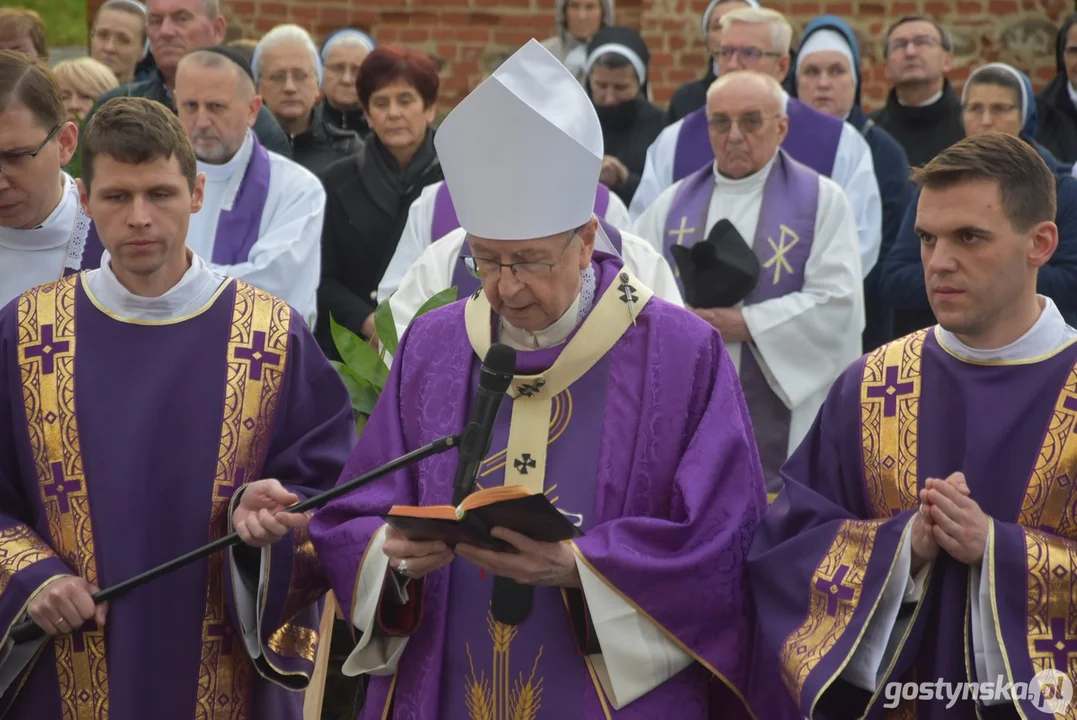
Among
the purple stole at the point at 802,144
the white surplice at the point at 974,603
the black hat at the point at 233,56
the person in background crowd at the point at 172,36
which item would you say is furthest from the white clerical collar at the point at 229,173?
the white surplice at the point at 974,603

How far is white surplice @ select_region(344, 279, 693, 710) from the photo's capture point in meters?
3.71

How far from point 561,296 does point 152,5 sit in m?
5.04

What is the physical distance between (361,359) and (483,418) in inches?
77.4

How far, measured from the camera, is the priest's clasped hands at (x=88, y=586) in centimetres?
390

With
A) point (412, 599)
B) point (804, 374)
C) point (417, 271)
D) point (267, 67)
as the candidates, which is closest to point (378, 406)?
point (412, 599)

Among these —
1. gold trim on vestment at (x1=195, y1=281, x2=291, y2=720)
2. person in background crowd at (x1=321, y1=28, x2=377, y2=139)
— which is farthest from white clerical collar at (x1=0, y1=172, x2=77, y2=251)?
person in background crowd at (x1=321, y1=28, x2=377, y2=139)

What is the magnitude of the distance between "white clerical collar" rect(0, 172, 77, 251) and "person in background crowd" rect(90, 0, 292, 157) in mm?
2857

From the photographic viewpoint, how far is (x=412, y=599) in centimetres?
386

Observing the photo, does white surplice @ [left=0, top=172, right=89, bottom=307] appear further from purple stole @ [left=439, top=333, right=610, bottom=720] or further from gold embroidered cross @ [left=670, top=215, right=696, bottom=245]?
gold embroidered cross @ [left=670, top=215, right=696, bottom=245]

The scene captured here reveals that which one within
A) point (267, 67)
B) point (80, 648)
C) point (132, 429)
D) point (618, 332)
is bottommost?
point (80, 648)

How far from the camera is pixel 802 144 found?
7609 mm

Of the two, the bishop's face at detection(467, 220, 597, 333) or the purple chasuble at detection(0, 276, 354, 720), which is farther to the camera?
the purple chasuble at detection(0, 276, 354, 720)

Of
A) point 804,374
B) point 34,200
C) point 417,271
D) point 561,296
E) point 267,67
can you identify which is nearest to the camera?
point 561,296

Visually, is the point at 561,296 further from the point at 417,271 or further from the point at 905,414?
the point at 417,271
